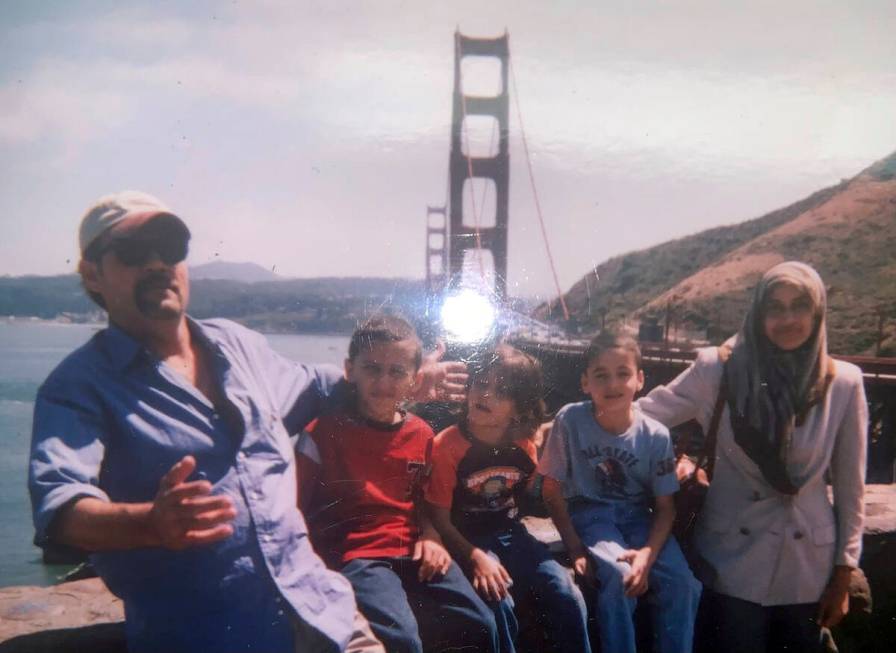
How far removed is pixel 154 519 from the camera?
5.03ft

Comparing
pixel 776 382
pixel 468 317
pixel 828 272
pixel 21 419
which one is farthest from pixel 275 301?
pixel 21 419

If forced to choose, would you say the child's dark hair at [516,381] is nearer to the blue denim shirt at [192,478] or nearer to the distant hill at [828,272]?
the blue denim shirt at [192,478]

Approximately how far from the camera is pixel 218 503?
1.56 meters

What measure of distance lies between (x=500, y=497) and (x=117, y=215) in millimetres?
1465

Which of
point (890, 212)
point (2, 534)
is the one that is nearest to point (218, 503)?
point (2, 534)

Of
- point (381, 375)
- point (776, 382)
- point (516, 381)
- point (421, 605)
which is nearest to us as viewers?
point (421, 605)

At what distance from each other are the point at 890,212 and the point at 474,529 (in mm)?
34521

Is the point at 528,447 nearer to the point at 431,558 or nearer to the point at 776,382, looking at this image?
the point at 431,558

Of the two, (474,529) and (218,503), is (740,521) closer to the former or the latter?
(474,529)

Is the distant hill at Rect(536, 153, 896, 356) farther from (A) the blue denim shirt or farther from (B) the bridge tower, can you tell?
(A) the blue denim shirt

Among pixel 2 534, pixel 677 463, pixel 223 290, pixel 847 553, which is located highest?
pixel 223 290

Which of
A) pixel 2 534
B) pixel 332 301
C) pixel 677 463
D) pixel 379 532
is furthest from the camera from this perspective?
pixel 2 534

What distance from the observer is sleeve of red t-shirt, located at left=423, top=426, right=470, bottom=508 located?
238cm

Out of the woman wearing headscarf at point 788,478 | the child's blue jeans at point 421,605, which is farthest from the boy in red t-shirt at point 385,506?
the woman wearing headscarf at point 788,478
